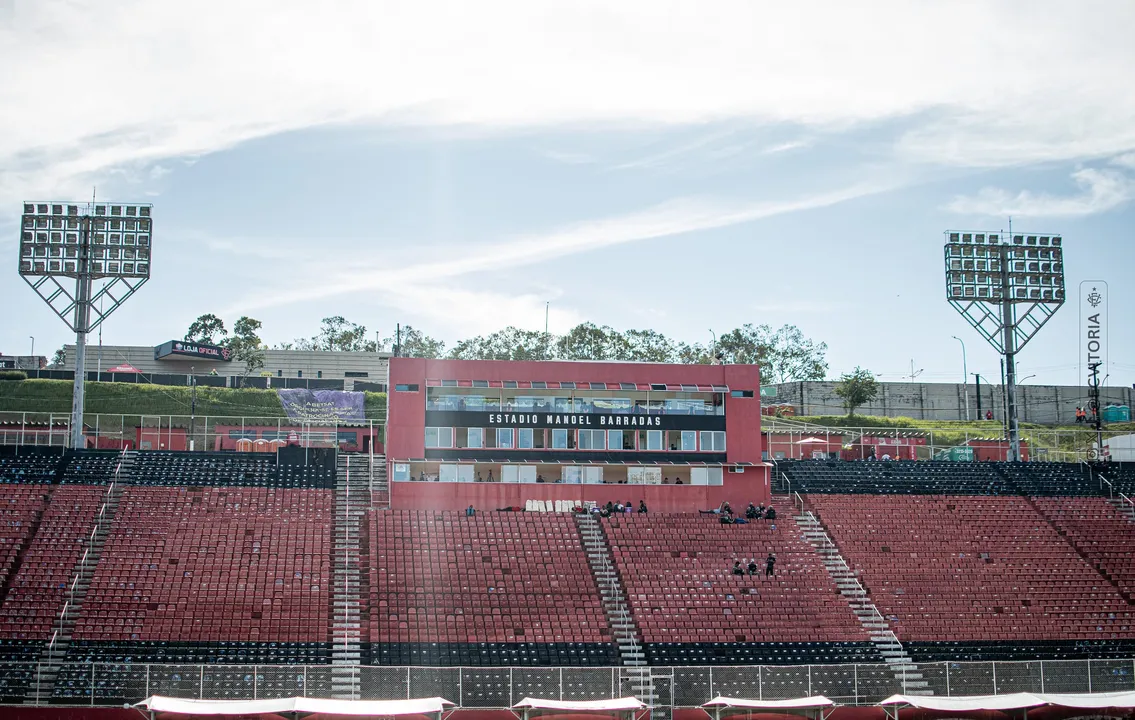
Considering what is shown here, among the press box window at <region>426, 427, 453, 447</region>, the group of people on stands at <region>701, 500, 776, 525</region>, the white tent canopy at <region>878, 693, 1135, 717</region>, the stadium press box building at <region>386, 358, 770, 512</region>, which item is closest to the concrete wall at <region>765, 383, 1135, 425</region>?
the stadium press box building at <region>386, 358, 770, 512</region>

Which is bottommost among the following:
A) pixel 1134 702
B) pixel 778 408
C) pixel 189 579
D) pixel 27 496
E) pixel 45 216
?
pixel 1134 702

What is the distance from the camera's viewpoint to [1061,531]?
5388 centimetres

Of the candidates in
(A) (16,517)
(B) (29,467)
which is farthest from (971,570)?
(B) (29,467)

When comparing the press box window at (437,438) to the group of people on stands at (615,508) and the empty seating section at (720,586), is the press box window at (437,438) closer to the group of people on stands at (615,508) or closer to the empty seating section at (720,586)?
the group of people on stands at (615,508)

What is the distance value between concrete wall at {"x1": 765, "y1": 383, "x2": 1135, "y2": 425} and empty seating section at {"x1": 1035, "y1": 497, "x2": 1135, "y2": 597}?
45.2 m

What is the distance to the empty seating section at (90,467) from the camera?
49.4 meters

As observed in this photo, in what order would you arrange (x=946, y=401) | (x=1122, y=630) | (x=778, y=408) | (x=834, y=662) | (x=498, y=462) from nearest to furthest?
→ (x=834, y=662) < (x=1122, y=630) < (x=498, y=462) < (x=778, y=408) < (x=946, y=401)

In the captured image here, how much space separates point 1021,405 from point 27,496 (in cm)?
8400

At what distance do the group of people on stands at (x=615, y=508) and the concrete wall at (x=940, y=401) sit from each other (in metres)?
50.5

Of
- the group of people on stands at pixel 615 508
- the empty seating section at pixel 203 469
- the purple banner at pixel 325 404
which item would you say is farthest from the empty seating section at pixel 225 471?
the purple banner at pixel 325 404

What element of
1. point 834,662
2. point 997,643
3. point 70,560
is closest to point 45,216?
point 70,560

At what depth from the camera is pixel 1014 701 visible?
117 feet

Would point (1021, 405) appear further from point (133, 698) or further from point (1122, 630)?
point (133, 698)

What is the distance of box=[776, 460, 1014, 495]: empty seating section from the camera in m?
56.4
